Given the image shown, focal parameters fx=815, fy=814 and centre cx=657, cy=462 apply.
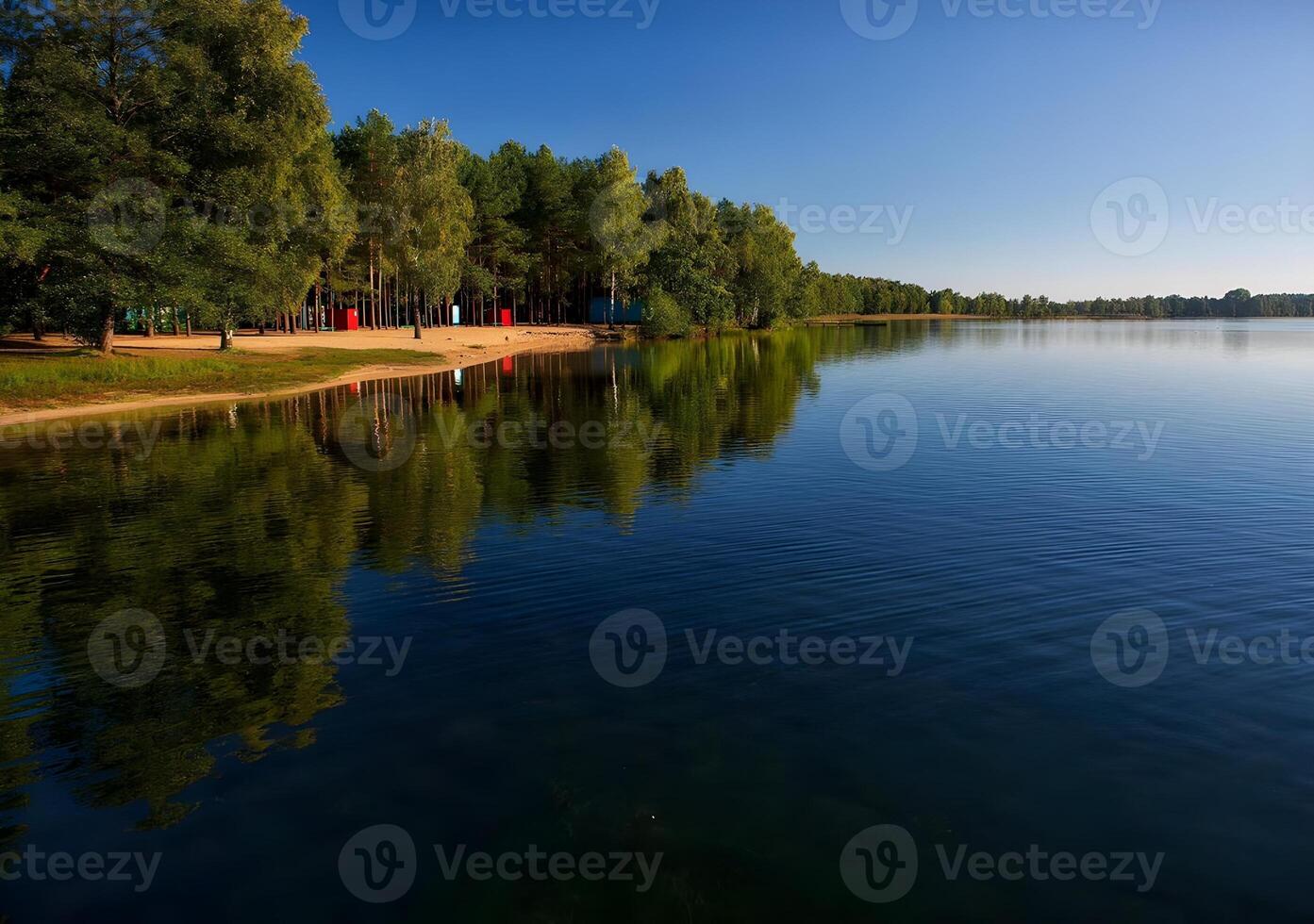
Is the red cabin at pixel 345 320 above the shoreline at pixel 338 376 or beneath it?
above

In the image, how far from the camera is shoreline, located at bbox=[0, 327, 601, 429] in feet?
123

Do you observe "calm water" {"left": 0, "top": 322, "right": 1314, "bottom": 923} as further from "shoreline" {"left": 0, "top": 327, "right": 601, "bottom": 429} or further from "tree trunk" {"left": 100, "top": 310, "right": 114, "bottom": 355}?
"tree trunk" {"left": 100, "top": 310, "right": 114, "bottom": 355}

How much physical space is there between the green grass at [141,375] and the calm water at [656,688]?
50.7 feet

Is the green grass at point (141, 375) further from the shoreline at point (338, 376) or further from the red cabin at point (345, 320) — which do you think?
the red cabin at point (345, 320)

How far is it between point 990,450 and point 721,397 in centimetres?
1985

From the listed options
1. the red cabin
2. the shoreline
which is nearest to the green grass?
the shoreline

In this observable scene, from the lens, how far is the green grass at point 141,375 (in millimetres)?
38312

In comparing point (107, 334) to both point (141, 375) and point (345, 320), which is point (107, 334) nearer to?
point (141, 375)

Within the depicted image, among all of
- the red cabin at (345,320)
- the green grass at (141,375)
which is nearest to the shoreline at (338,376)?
the green grass at (141,375)

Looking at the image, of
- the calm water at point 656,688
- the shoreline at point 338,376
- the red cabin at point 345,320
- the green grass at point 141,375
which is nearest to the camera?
the calm water at point 656,688

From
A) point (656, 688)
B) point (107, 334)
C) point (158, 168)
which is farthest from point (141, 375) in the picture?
point (656, 688)

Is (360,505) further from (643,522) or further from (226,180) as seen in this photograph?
(226,180)

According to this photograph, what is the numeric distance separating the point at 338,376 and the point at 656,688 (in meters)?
49.8

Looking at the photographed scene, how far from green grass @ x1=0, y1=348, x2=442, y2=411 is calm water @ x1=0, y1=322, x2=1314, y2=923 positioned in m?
15.4
